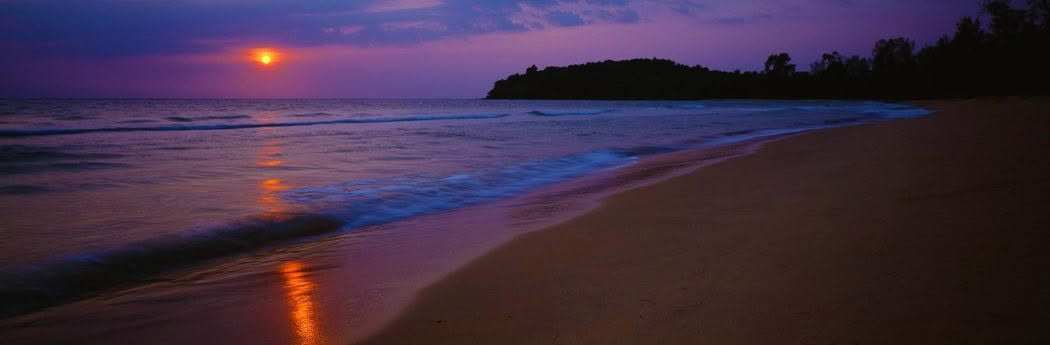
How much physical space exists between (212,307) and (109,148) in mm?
11577

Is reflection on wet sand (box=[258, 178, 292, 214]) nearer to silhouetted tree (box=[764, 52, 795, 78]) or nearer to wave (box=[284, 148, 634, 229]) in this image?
wave (box=[284, 148, 634, 229])

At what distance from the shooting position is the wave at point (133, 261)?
9.65 ft

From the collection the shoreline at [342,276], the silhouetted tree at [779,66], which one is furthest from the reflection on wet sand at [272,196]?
the silhouetted tree at [779,66]

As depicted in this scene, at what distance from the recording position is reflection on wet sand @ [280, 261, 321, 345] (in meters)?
2.18

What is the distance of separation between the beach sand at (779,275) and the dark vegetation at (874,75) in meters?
58.5

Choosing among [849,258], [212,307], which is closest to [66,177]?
[212,307]

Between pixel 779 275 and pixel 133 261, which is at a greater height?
pixel 779 275

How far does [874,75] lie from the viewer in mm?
95188

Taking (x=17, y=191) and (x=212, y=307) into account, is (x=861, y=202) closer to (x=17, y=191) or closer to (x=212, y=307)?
(x=212, y=307)

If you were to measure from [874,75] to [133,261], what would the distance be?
113 metres

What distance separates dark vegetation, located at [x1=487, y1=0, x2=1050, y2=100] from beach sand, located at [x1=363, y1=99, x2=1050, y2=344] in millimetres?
58526

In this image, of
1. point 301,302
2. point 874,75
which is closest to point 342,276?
point 301,302

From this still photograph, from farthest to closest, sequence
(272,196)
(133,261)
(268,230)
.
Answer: (272,196) < (268,230) < (133,261)

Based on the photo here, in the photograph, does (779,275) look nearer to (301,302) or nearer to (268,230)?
(301,302)
